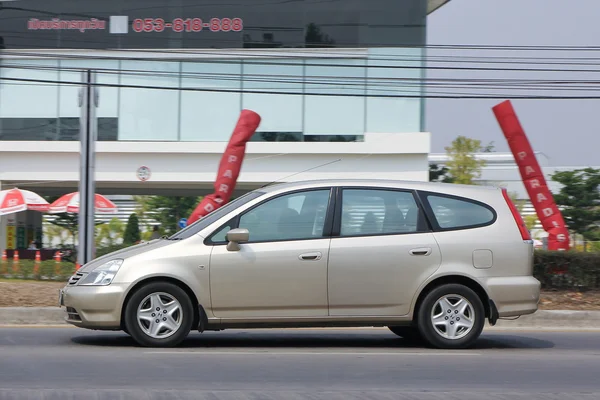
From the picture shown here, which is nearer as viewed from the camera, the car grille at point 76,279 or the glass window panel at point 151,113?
the car grille at point 76,279

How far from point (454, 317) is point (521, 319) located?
3009 millimetres

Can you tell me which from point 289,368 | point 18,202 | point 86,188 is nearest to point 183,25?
point 18,202

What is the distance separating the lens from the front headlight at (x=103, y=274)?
889cm

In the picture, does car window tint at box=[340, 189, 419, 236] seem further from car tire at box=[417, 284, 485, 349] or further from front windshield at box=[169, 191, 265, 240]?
front windshield at box=[169, 191, 265, 240]

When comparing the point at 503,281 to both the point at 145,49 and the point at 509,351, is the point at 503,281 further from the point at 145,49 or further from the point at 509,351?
the point at 145,49

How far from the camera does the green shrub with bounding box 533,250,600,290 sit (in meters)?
13.8

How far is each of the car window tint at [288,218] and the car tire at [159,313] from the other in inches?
37.9

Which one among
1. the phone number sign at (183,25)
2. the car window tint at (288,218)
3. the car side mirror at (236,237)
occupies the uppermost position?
the phone number sign at (183,25)

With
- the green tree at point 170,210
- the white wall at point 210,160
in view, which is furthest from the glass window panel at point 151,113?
the green tree at point 170,210

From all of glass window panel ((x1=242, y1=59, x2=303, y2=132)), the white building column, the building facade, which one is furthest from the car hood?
the white building column

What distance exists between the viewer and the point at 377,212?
9.46 m

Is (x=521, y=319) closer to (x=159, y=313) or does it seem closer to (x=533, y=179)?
(x=159, y=313)

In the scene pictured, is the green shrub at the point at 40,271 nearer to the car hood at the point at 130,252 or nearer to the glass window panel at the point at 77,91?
the car hood at the point at 130,252

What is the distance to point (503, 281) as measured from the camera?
9383mm
